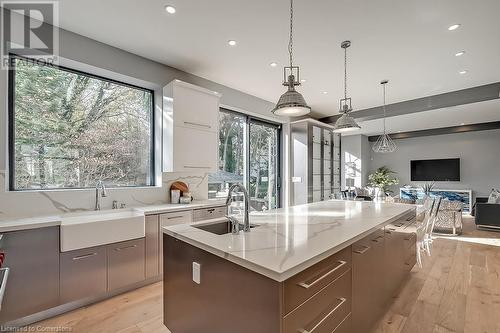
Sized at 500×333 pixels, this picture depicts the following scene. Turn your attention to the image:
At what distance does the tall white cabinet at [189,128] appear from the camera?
3.17 m

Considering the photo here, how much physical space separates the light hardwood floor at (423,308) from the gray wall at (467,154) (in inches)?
225

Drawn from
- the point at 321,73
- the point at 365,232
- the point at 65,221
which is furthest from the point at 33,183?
the point at 321,73

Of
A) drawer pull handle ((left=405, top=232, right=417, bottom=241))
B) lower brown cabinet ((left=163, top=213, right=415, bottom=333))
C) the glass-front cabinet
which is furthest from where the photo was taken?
the glass-front cabinet

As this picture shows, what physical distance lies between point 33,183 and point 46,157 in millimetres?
303

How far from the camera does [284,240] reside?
1.47 m

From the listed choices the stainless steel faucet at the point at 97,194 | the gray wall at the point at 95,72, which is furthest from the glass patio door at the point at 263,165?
the stainless steel faucet at the point at 97,194

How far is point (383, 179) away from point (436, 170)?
1.90 m

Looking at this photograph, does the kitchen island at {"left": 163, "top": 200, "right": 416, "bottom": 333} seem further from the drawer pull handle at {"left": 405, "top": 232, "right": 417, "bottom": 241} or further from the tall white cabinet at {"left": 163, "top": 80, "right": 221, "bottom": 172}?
the tall white cabinet at {"left": 163, "top": 80, "right": 221, "bottom": 172}

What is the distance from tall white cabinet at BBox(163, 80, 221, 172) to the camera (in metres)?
3.17

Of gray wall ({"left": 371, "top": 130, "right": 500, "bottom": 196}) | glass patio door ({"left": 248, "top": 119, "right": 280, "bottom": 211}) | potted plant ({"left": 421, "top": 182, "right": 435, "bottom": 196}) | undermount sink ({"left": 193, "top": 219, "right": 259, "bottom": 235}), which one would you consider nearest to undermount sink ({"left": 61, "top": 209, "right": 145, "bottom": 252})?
undermount sink ({"left": 193, "top": 219, "right": 259, "bottom": 235})

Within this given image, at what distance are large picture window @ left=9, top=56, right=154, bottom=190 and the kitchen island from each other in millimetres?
1900

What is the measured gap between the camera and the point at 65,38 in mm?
2602

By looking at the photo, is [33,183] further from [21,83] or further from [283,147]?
[283,147]

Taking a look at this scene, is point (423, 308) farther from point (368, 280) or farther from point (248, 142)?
point (248, 142)
